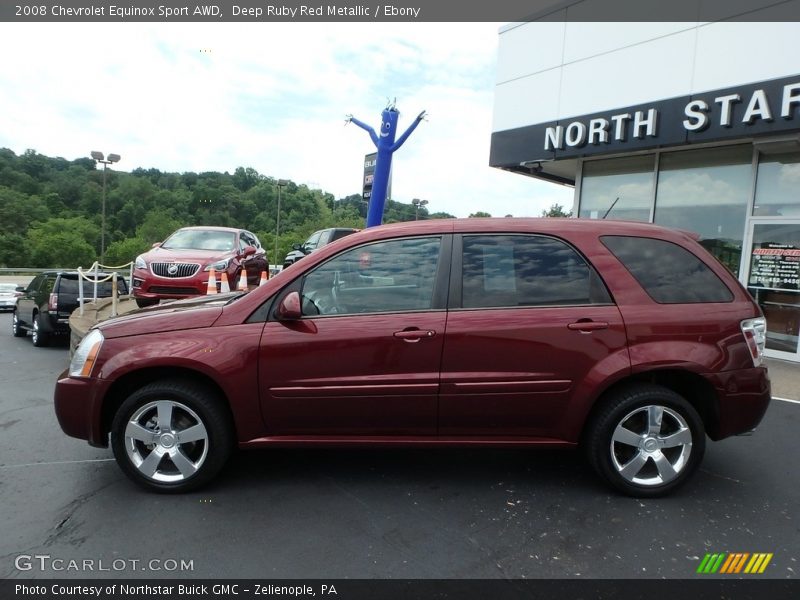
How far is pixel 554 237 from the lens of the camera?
3342 millimetres

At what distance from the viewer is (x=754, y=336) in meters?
3.25

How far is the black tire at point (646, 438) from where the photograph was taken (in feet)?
10.5

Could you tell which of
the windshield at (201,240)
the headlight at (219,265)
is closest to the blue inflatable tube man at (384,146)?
the windshield at (201,240)

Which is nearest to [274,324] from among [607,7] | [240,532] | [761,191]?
[240,532]

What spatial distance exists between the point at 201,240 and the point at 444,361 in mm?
8119

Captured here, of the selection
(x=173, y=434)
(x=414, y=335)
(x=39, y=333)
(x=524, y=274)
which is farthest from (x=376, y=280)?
(x=39, y=333)

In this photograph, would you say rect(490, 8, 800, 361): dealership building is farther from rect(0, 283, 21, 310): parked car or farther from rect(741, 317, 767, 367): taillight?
rect(0, 283, 21, 310): parked car

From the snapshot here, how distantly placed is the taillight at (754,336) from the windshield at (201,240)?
848cm

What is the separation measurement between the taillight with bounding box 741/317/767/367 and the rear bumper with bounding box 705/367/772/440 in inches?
3.0

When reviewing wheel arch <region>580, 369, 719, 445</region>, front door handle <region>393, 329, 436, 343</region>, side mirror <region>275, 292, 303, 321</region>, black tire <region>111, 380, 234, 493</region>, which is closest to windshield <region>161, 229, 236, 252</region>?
black tire <region>111, 380, 234, 493</region>

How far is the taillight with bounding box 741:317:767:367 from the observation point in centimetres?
323

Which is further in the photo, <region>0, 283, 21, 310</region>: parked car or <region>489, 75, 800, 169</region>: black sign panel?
<region>0, 283, 21, 310</region>: parked car
